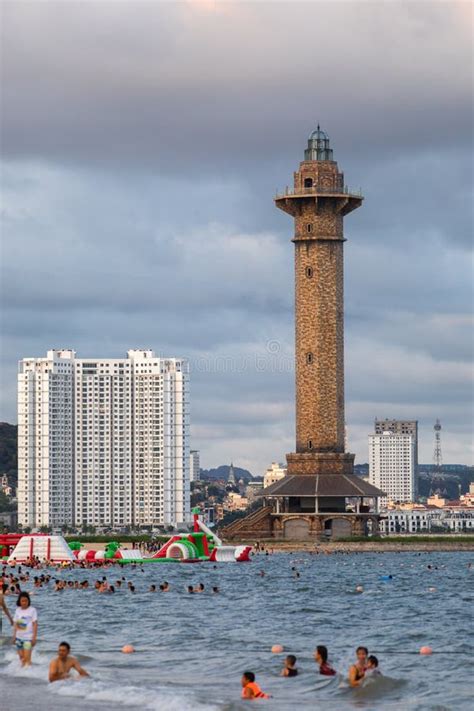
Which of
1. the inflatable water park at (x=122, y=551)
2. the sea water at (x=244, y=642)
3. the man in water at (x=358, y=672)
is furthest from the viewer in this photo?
the inflatable water park at (x=122, y=551)

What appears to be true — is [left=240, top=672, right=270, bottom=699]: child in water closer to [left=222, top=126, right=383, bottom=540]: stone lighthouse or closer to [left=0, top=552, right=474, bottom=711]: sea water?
[left=0, top=552, right=474, bottom=711]: sea water

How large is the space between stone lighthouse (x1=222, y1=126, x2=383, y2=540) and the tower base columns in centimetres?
9

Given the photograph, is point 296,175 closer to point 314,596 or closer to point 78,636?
point 314,596

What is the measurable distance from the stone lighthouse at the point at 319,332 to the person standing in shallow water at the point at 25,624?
11151 centimetres

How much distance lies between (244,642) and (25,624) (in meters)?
14.4

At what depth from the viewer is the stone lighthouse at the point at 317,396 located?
15738 cm

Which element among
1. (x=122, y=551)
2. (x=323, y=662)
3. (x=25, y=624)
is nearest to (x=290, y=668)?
(x=323, y=662)

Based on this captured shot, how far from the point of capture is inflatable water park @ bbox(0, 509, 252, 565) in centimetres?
11706

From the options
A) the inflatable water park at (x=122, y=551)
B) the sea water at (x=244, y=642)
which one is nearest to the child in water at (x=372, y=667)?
the sea water at (x=244, y=642)

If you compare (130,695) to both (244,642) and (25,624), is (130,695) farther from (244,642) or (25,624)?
(244,642)

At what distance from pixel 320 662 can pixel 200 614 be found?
2626cm

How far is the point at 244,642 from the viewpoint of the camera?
5772cm

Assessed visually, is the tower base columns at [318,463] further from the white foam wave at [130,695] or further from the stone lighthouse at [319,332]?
the white foam wave at [130,695]

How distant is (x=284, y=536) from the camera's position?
520ft
